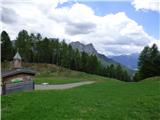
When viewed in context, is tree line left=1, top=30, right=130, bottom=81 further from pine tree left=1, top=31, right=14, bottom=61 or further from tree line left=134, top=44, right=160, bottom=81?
tree line left=134, top=44, right=160, bottom=81

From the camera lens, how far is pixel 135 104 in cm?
1794

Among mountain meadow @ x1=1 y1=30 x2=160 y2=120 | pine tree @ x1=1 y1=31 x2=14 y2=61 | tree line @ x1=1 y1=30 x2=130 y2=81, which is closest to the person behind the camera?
mountain meadow @ x1=1 y1=30 x2=160 y2=120

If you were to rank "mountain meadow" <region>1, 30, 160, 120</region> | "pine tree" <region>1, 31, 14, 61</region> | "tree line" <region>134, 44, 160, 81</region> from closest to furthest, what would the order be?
"mountain meadow" <region>1, 30, 160, 120</region> < "tree line" <region>134, 44, 160, 81</region> < "pine tree" <region>1, 31, 14, 61</region>

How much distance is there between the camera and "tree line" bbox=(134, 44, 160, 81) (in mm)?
89500

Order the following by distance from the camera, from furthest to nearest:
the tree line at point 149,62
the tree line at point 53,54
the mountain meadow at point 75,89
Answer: the tree line at point 53,54 < the tree line at point 149,62 < the mountain meadow at point 75,89

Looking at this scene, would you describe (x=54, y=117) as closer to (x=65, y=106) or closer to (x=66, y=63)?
(x=65, y=106)

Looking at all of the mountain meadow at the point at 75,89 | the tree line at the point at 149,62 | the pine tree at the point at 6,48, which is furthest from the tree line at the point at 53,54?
the tree line at the point at 149,62

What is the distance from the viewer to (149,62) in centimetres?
9106

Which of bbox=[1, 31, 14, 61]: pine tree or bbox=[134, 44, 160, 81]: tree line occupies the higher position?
bbox=[1, 31, 14, 61]: pine tree

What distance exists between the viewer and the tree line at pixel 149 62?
8950 centimetres

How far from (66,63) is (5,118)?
11665cm

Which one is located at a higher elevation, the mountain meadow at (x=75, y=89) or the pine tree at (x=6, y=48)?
the pine tree at (x=6, y=48)

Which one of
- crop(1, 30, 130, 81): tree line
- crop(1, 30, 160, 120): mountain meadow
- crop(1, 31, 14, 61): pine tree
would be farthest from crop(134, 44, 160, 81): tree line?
crop(1, 31, 14, 61): pine tree

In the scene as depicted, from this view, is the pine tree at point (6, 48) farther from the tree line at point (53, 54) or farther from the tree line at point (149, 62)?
the tree line at point (149, 62)
